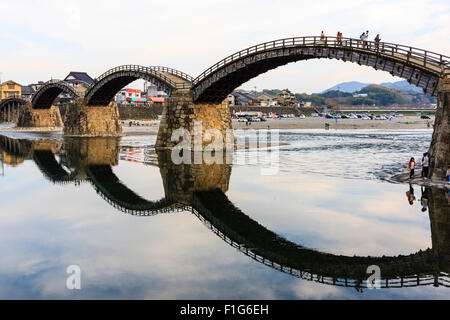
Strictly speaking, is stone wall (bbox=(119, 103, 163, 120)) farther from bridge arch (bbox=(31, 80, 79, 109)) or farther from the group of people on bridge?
the group of people on bridge

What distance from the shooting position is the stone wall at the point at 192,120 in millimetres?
47062

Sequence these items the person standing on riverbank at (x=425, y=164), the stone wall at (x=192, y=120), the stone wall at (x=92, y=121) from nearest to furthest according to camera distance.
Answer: the person standing on riverbank at (x=425, y=164)
the stone wall at (x=192, y=120)
the stone wall at (x=92, y=121)

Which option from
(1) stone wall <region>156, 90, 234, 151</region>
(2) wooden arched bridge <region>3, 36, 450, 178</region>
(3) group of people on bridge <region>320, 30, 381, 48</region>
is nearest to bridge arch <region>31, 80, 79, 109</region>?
(2) wooden arched bridge <region>3, 36, 450, 178</region>

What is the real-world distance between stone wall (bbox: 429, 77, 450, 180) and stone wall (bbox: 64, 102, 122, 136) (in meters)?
59.0

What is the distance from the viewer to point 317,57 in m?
37.1

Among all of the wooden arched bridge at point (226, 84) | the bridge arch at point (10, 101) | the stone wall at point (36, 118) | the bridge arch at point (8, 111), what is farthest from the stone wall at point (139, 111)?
the wooden arched bridge at point (226, 84)

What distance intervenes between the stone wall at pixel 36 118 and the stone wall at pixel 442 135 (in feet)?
307

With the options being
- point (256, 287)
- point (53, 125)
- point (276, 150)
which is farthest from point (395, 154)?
point (53, 125)

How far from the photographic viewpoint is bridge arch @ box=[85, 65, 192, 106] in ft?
171

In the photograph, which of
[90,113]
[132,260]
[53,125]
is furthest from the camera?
[53,125]

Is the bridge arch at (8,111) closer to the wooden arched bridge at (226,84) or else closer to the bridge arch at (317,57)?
the wooden arched bridge at (226,84)

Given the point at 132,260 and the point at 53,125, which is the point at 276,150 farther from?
the point at 53,125
